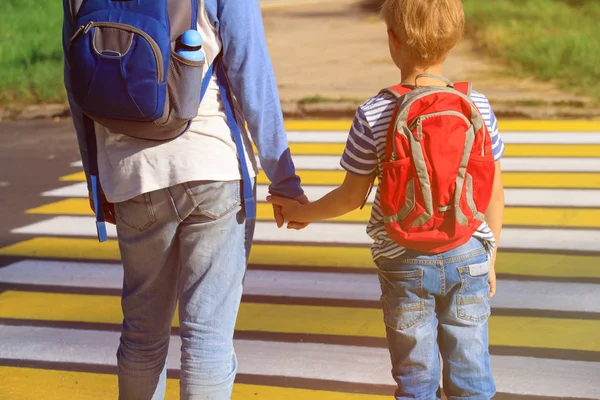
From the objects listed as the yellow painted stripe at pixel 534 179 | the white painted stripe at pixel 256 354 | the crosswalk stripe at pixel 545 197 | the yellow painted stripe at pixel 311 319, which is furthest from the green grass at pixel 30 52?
the white painted stripe at pixel 256 354

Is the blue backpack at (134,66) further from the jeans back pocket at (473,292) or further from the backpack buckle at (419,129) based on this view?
the jeans back pocket at (473,292)

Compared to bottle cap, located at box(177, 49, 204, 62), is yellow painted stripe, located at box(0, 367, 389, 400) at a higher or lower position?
lower

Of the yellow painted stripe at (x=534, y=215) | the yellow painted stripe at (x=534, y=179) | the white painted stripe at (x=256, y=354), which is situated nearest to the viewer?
the white painted stripe at (x=256, y=354)

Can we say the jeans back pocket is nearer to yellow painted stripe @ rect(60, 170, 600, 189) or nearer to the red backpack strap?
the red backpack strap

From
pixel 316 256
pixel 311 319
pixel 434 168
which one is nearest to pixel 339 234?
pixel 316 256

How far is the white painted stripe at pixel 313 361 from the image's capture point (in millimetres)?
3889

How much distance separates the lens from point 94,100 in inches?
99.9

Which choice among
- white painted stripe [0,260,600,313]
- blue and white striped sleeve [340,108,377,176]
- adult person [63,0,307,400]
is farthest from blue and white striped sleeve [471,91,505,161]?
white painted stripe [0,260,600,313]

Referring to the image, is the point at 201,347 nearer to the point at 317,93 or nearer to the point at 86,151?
the point at 86,151

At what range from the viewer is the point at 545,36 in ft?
41.4

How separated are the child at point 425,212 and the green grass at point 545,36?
294 inches

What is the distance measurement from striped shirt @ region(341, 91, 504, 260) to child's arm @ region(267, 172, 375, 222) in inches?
1.9

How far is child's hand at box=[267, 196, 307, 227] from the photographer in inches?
117

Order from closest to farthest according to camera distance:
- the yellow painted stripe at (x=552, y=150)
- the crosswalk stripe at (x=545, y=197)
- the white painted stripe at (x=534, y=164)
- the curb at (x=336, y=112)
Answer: the crosswalk stripe at (x=545, y=197), the white painted stripe at (x=534, y=164), the yellow painted stripe at (x=552, y=150), the curb at (x=336, y=112)
